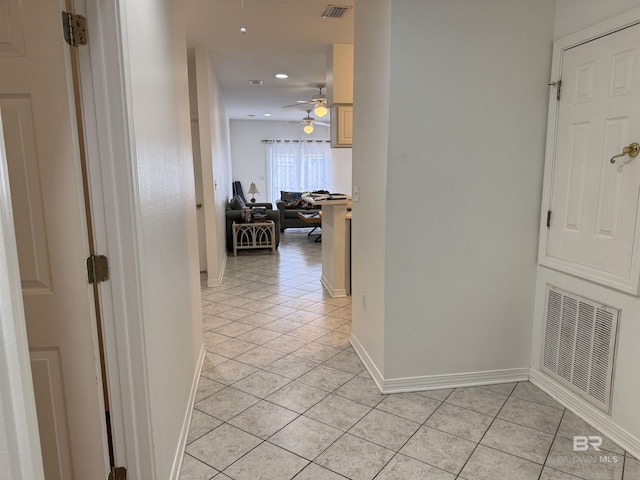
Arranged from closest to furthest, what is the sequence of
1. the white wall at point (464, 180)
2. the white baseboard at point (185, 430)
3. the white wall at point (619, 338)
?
the white baseboard at point (185, 430), the white wall at point (619, 338), the white wall at point (464, 180)

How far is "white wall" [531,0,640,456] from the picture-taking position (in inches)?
77.0

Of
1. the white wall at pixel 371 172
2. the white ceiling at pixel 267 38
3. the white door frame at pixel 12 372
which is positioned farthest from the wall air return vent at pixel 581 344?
the white ceiling at pixel 267 38

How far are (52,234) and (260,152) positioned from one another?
10160mm

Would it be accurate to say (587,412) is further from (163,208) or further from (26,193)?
(26,193)

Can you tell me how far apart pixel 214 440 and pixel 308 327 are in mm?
1636

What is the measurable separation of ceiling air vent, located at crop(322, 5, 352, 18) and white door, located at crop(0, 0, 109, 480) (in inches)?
105

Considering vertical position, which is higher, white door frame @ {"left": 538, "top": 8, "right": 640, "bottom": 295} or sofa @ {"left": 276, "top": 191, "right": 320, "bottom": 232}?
white door frame @ {"left": 538, "top": 8, "right": 640, "bottom": 295}

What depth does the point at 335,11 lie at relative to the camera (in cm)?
351

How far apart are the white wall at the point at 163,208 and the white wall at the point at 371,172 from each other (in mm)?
1165

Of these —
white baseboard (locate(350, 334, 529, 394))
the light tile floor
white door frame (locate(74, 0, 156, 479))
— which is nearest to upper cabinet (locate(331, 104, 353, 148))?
the light tile floor

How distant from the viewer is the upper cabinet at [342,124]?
14.2ft

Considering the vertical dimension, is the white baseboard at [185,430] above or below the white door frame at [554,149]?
below

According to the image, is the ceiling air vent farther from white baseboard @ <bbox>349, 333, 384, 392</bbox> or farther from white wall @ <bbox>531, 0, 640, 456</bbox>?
white baseboard @ <bbox>349, 333, 384, 392</bbox>

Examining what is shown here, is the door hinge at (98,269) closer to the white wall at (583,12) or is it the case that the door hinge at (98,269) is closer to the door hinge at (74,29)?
the door hinge at (74,29)
